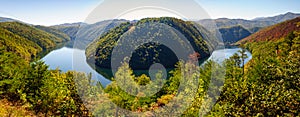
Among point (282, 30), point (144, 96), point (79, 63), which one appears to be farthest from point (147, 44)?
point (144, 96)

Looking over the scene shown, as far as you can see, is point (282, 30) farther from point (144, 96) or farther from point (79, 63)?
point (144, 96)

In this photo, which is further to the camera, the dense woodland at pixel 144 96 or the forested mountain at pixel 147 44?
the forested mountain at pixel 147 44

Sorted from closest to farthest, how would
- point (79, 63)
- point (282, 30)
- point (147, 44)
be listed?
1. point (79, 63)
2. point (147, 44)
3. point (282, 30)

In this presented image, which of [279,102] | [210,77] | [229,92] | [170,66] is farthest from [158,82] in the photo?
[170,66]

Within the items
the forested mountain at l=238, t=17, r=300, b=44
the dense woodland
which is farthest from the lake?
the forested mountain at l=238, t=17, r=300, b=44

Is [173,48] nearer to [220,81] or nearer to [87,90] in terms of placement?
[220,81]

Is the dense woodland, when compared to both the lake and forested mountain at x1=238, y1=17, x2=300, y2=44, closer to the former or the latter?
the lake

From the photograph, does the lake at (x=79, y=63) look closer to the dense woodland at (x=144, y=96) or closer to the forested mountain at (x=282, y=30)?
the dense woodland at (x=144, y=96)

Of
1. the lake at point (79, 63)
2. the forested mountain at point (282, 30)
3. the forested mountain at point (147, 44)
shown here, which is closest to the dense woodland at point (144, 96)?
the lake at point (79, 63)
